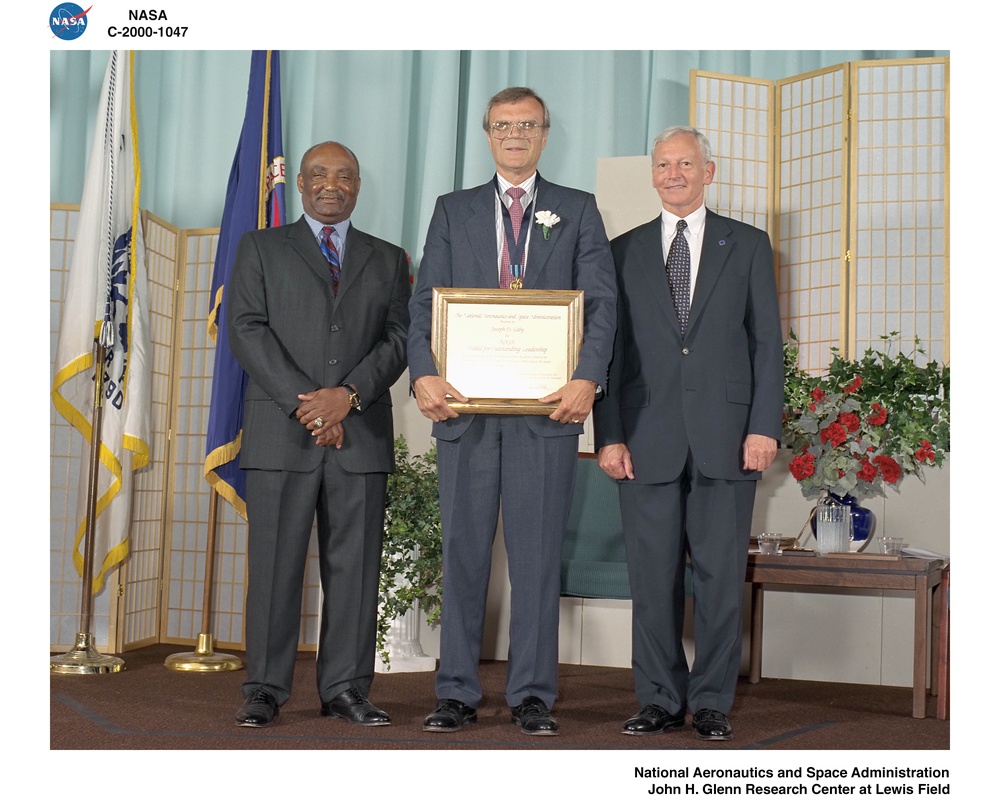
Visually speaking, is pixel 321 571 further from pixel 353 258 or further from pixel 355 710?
pixel 353 258

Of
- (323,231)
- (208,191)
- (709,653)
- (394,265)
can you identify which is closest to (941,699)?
(709,653)

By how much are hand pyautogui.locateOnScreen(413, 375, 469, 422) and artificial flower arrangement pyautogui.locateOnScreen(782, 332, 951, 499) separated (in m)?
1.72

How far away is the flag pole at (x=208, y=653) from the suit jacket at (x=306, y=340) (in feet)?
4.86

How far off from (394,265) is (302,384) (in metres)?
0.54

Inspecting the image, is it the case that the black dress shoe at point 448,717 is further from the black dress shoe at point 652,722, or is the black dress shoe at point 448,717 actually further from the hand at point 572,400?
the hand at point 572,400

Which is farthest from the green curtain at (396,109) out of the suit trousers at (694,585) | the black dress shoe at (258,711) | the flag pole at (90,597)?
the black dress shoe at (258,711)

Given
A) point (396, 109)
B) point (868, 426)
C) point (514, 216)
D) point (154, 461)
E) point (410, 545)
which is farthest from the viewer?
point (396, 109)

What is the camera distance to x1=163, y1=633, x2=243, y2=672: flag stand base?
14.2 feet

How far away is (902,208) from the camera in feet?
17.3

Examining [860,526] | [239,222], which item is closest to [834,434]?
[860,526]

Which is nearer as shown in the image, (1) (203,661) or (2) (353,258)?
(2) (353,258)

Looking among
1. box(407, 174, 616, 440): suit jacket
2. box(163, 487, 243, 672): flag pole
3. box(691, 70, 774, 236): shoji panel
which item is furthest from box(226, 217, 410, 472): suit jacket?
box(691, 70, 774, 236): shoji panel

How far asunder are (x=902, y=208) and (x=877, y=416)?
1693 mm

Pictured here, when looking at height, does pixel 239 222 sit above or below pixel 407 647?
above
